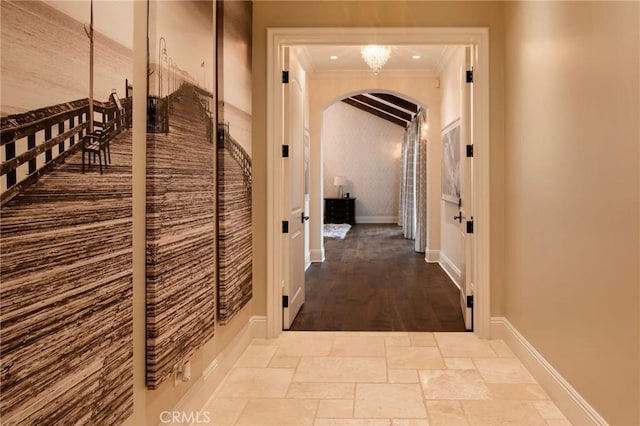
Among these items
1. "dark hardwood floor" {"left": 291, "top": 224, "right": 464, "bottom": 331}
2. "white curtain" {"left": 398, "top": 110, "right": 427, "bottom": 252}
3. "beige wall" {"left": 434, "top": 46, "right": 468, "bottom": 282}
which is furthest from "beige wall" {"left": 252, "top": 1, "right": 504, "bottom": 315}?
"white curtain" {"left": 398, "top": 110, "right": 427, "bottom": 252}

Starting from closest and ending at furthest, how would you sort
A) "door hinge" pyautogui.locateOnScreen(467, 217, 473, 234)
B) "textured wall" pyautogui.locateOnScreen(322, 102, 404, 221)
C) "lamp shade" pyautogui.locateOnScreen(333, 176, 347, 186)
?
"door hinge" pyautogui.locateOnScreen(467, 217, 473, 234)
"lamp shade" pyautogui.locateOnScreen(333, 176, 347, 186)
"textured wall" pyautogui.locateOnScreen(322, 102, 404, 221)

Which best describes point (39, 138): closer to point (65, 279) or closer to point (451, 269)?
point (65, 279)

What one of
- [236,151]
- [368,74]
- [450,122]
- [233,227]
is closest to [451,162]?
[450,122]

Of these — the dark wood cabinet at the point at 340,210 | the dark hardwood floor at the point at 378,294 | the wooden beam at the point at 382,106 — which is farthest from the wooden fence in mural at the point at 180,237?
the dark wood cabinet at the point at 340,210

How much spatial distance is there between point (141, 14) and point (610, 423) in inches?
97.4

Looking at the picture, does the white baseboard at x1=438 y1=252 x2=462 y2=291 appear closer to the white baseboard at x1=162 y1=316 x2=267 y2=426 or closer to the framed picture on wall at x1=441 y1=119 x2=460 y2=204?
the framed picture on wall at x1=441 y1=119 x2=460 y2=204

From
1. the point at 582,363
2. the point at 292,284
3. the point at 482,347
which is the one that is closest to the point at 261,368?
the point at 292,284

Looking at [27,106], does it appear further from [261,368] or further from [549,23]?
[549,23]

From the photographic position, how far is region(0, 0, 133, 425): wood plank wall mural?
113 centimetres

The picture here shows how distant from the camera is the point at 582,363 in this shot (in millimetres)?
2234

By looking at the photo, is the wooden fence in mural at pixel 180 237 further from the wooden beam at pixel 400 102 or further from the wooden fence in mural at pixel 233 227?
the wooden beam at pixel 400 102

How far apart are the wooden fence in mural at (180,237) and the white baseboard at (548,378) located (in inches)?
71.9

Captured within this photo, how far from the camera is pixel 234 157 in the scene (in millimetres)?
3037

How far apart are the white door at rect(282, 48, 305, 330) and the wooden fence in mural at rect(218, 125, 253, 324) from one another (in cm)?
37
